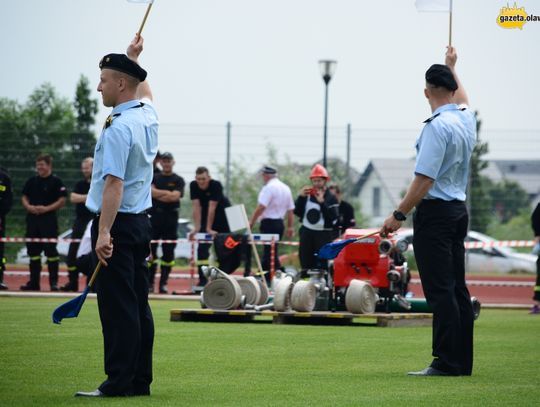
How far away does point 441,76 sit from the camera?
27.7 ft

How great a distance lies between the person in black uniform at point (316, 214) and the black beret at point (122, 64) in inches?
393

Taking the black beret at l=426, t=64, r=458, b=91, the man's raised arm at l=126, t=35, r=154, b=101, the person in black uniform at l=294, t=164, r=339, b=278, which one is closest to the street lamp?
the person in black uniform at l=294, t=164, r=339, b=278

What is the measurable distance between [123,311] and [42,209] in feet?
44.1

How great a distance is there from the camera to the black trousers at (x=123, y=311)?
22.7 feet

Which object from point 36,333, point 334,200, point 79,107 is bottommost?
point 36,333

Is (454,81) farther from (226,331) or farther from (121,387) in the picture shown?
(226,331)

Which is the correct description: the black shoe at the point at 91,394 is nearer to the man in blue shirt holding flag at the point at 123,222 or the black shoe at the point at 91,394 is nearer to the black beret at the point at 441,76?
the man in blue shirt holding flag at the point at 123,222

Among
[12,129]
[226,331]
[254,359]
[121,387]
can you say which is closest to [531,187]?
[12,129]

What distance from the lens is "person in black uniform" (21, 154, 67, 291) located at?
2009 centimetres

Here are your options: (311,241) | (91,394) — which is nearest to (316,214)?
(311,241)

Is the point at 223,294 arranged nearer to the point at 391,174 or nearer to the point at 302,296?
the point at 302,296

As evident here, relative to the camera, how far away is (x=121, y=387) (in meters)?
6.92

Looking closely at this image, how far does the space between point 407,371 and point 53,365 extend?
238cm

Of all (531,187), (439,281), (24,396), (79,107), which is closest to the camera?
(24,396)
